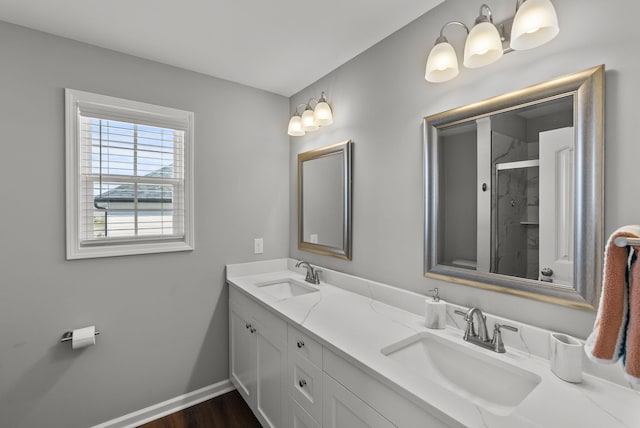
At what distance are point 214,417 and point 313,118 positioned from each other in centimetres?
212

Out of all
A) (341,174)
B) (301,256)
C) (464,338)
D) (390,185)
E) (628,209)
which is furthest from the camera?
(301,256)

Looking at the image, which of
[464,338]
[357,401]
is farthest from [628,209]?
[357,401]

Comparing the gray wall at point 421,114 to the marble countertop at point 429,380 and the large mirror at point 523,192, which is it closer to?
the large mirror at point 523,192

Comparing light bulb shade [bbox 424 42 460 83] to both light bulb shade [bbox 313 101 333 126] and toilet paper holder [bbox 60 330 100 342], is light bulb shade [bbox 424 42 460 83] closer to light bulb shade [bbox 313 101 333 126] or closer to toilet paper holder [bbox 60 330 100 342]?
light bulb shade [bbox 313 101 333 126]

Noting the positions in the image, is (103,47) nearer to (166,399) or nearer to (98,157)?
(98,157)

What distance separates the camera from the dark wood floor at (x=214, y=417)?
1.90m

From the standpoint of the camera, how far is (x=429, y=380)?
0.92 m

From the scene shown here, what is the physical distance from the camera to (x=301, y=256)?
2422 millimetres

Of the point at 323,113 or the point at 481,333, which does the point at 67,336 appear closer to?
the point at 323,113

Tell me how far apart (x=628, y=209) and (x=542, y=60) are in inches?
23.5

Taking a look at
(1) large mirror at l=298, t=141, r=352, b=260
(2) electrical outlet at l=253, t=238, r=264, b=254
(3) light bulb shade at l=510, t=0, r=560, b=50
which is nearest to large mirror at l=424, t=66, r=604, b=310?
(3) light bulb shade at l=510, t=0, r=560, b=50

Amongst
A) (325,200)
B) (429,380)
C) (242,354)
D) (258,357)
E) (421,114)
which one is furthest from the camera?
(325,200)

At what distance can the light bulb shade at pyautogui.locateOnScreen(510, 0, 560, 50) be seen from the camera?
98 centimetres

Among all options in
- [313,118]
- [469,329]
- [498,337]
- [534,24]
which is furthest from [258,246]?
[534,24]
